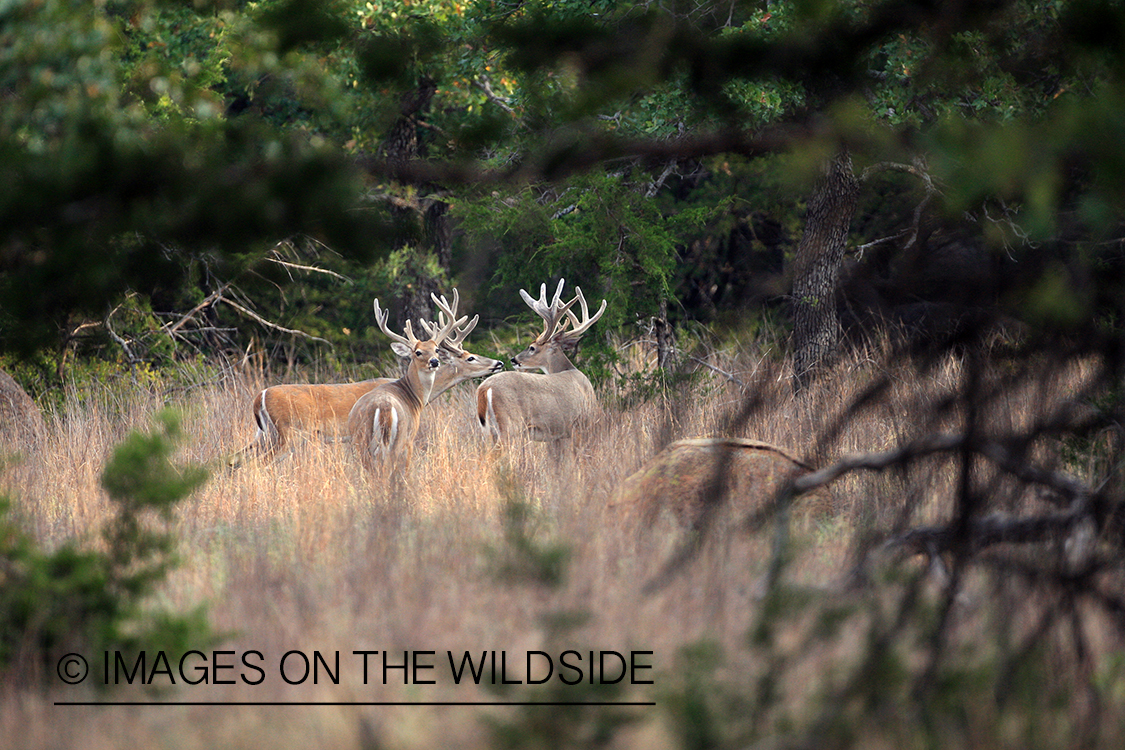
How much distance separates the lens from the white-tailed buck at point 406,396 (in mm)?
9102

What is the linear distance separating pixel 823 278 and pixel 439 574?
7833 millimetres

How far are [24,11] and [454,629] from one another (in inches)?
119

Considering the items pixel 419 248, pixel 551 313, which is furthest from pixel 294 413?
pixel 419 248

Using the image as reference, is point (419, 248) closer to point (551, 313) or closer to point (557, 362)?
point (551, 313)

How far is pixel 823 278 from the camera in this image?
453 inches

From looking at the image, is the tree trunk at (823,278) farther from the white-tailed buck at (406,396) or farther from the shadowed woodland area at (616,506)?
the shadowed woodland area at (616,506)

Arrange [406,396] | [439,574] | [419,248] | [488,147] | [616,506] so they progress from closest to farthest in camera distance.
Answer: [488,147] → [439,574] → [616,506] → [406,396] → [419,248]

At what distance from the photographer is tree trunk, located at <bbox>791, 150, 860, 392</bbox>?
11.4 m

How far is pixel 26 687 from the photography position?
3.96 meters

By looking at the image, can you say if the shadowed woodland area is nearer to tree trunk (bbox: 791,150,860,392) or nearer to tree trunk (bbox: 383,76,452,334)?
tree trunk (bbox: 791,150,860,392)

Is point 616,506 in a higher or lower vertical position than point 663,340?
lower

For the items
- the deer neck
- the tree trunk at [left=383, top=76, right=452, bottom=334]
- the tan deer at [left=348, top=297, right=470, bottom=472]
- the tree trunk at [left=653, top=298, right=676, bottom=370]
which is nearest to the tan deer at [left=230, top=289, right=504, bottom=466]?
the tan deer at [left=348, top=297, right=470, bottom=472]

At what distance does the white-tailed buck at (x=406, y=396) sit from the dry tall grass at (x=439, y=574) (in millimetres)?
276

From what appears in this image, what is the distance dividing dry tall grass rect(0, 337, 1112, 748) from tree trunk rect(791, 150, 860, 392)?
92.9 inches
